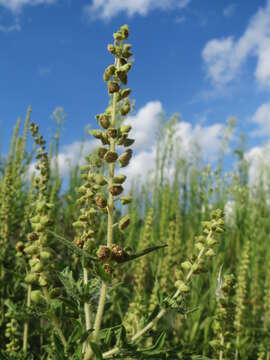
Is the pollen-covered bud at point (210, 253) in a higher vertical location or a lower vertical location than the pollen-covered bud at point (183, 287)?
higher

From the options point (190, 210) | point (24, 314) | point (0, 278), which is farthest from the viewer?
point (190, 210)

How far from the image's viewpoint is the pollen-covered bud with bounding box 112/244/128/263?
101cm

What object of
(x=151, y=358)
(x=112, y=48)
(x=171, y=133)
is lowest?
(x=151, y=358)

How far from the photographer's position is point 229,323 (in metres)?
1.67

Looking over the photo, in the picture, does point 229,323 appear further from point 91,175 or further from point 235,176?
point 235,176

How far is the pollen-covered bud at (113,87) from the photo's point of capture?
1.10 metres

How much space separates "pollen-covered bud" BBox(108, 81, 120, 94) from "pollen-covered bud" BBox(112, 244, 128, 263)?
0.43 m

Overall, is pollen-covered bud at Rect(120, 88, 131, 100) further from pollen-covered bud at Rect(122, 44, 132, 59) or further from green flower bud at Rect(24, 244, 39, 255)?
green flower bud at Rect(24, 244, 39, 255)

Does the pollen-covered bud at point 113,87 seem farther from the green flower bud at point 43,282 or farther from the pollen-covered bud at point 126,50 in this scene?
the green flower bud at point 43,282

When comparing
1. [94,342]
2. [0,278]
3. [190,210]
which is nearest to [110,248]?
[94,342]

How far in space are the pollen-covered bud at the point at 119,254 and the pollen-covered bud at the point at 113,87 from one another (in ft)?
1.42

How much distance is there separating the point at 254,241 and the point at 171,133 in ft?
6.62

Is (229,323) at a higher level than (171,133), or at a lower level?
lower

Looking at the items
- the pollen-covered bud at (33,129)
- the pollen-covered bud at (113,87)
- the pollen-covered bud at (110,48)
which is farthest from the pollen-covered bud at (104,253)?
the pollen-covered bud at (33,129)
